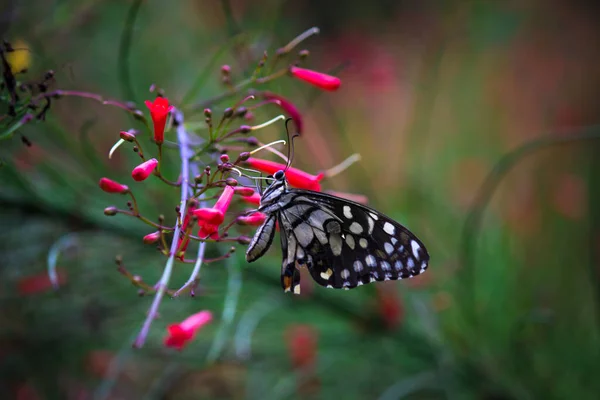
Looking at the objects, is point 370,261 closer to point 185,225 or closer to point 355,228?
point 355,228

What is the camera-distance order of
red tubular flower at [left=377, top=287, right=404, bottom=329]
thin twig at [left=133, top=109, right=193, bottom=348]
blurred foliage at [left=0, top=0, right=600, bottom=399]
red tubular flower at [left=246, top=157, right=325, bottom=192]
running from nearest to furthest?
thin twig at [left=133, top=109, right=193, bottom=348] → red tubular flower at [left=246, top=157, right=325, bottom=192] → blurred foliage at [left=0, top=0, right=600, bottom=399] → red tubular flower at [left=377, top=287, right=404, bottom=329]

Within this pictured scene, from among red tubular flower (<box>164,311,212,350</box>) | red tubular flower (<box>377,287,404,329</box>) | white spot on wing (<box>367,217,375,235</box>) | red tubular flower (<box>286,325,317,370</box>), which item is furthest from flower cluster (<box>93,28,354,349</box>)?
red tubular flower (<box>286,325,317,370</box>)

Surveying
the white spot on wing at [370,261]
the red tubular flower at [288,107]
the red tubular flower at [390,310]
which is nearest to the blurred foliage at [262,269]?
the red tubular flower at [390,310]

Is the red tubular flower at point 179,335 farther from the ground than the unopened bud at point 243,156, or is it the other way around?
the unopened bud at point 243,156

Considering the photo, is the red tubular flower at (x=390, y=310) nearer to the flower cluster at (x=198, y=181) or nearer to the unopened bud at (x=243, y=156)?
the flower cluster at (x=198, y=181)

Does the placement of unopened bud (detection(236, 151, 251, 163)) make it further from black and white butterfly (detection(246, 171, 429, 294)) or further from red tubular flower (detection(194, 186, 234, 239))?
black and white butterfly (detection(246, 171, 429, 294))

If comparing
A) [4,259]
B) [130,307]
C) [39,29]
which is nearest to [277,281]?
[130,307]
